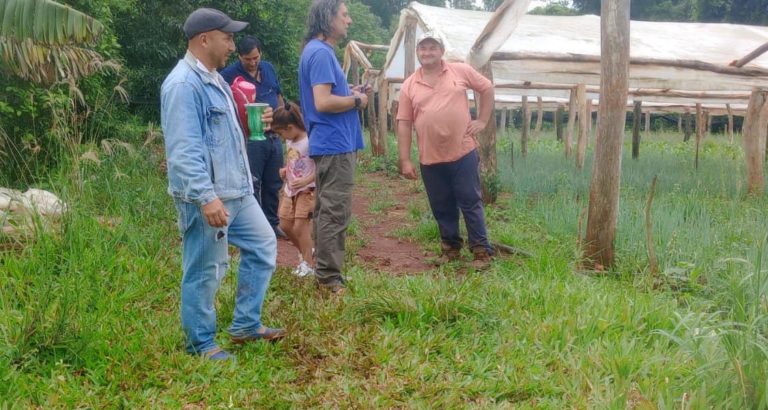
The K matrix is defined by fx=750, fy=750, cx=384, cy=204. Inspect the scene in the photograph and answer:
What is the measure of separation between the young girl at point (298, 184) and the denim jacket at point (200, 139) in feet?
4.85

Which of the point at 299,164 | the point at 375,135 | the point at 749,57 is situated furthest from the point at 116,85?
the point at 375,135

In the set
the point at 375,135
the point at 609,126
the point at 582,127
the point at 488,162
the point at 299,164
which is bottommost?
the point at 375,135

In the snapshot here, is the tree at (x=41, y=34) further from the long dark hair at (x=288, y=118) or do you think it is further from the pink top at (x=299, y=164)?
the pink top at (x=299, y=164)

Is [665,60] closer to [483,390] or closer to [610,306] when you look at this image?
[610,306]

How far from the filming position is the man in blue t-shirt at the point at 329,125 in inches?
178

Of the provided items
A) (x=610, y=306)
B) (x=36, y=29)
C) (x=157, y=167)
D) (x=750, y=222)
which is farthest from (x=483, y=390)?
(x=157, y=167)

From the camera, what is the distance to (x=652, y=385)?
3.24m

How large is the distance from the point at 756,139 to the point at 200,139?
Result: 7982 millimetres

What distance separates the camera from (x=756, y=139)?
926 cm

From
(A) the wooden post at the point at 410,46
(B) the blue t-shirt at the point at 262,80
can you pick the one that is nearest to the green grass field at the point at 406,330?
(B) the blue t-shirt at the point at 262,80

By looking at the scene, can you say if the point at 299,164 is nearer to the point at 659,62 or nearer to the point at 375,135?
the point at 659,62

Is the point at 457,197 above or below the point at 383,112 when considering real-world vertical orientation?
above

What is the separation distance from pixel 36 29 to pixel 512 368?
15.5 ft

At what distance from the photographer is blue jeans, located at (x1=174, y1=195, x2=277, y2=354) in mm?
3551
